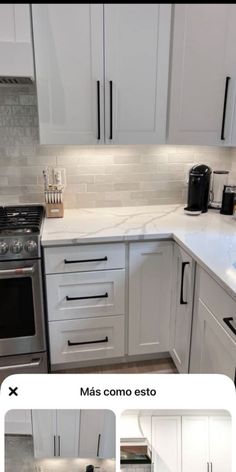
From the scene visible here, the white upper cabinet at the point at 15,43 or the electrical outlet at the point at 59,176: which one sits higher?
the white upper cabinet at the point at 15,43

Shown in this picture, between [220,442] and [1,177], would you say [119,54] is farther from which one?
[220,442]

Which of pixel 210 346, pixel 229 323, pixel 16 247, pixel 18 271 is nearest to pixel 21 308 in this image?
pixel 18 271

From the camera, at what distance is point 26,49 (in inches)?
67.6

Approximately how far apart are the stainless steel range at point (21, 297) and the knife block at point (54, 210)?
0.08m

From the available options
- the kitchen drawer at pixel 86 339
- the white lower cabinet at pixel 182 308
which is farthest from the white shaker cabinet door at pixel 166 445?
the kitchen drawer at pixel 86 339

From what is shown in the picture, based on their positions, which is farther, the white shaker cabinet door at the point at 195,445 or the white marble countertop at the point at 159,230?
the white marble countertop at the point at 159,230

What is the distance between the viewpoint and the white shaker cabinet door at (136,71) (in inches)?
73.0

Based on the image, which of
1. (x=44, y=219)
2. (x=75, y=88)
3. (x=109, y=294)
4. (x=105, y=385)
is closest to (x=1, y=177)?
(x=44, y=219)

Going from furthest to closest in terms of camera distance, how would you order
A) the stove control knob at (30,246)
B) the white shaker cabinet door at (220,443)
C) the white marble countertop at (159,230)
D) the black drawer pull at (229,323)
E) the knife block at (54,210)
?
the knife block at (54,210) → the stove control knob at (30,246) → the white marble countertop at (159,230) → the black drawer pull at (229,323) → the white shaker cabinet door at (220,443)

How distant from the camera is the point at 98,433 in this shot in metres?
0.38

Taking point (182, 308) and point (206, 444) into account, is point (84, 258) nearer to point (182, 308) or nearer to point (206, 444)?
point (182, 308)

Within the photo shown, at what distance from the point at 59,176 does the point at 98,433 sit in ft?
6.39

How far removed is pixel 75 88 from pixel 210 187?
3.56ft

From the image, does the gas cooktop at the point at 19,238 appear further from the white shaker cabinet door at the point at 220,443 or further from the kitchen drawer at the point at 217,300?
the white shaker cabinet door at the point at 220,443
